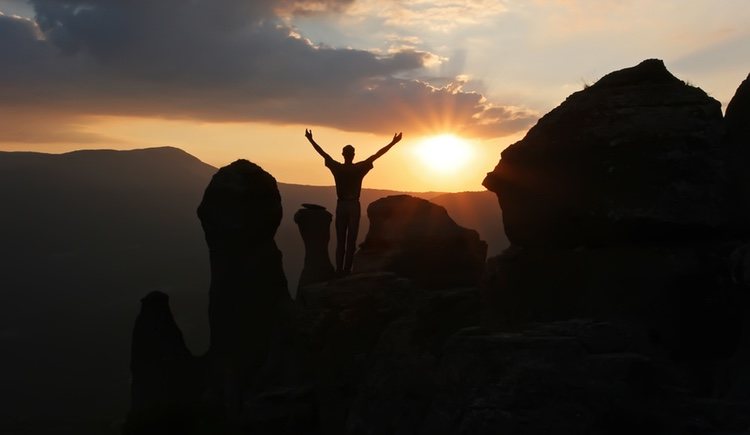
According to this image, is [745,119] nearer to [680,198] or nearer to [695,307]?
[680,198]

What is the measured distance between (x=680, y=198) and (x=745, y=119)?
6.94 feet

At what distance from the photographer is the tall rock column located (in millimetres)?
27406

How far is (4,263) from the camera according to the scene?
148250 millimetres

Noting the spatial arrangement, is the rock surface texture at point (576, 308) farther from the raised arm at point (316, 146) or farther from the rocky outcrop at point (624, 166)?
the raised arm at point (316, 146)

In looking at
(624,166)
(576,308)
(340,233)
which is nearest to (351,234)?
(340,233)

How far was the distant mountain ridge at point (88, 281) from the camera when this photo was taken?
3386 inches

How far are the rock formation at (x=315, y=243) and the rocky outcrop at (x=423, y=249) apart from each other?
4.48 m

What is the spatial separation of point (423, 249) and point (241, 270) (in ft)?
31.0

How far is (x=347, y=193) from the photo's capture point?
19828 mm

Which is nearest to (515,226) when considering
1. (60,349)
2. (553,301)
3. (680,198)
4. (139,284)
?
(553,301)

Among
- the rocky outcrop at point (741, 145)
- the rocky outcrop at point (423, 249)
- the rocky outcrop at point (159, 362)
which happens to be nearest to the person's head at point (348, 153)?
the rocky outcrop at point (423, 249)

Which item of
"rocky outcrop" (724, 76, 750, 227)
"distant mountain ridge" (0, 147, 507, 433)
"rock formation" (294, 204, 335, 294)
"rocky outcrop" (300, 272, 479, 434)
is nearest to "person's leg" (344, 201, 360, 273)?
"rocky outcrop" (300, 272, 479, 434)

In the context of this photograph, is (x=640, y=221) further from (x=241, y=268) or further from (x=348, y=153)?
(x=241, y=268)

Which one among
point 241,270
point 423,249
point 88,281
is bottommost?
point 88,281
